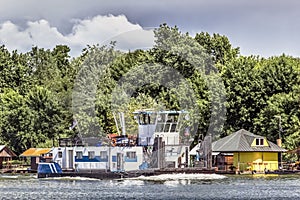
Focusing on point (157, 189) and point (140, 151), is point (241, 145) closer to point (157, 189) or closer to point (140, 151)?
point (140, 151)

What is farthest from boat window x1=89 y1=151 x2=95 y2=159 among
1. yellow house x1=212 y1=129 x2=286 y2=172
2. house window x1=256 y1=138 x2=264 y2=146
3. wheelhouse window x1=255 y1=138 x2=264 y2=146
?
house window x1=256 y1=138 x2=264 y2=146

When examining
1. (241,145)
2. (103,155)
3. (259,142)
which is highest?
(259,142)

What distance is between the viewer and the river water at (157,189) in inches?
1719

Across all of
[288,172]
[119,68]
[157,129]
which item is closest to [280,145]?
[288,172]

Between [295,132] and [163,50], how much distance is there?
18.5m

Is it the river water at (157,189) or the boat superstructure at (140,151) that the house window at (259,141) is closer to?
the boat superstructure at (140,151)

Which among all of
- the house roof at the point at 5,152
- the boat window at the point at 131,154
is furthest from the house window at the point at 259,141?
the house roof at the point at 5,152

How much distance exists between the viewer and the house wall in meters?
72.8

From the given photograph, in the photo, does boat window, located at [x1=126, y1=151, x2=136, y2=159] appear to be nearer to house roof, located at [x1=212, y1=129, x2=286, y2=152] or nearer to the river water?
the river water

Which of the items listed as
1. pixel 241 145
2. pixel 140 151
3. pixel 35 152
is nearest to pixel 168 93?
pixel 241 145

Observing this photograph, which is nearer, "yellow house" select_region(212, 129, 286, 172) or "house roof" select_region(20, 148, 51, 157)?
"yellow house" select_region(212, 129, 286, 172)

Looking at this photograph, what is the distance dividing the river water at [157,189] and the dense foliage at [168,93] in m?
15.6

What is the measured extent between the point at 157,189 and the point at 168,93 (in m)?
34.5

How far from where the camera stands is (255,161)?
73250 mm
